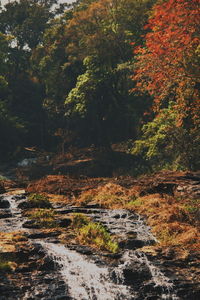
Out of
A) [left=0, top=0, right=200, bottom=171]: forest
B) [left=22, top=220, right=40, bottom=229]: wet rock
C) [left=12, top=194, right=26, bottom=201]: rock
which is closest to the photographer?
[left=22, top=220, right=40, bottom=229]: wet rock

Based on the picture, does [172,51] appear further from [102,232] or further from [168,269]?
[168,269]

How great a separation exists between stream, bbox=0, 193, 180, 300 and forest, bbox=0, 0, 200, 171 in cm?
1256

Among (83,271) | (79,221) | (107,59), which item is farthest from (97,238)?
(107,59)

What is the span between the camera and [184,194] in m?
17.7

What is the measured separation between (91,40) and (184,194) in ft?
71.7

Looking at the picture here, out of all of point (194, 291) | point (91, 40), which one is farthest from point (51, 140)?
point (194, 291)

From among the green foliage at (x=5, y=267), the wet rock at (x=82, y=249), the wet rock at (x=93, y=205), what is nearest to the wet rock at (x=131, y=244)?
the wet rock at (x=82, y=249)

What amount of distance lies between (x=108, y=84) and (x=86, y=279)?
101 feet

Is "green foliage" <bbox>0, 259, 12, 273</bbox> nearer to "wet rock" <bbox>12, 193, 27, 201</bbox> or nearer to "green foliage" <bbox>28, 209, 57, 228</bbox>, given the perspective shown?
"green foliage" <bbox>28, 209, 57, 228</bbox>

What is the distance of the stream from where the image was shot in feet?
28.5

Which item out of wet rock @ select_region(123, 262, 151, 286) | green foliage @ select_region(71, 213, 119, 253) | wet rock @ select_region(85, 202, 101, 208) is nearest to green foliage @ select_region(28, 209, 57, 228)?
green foliage @ select_region(71, 213, 119, 253)

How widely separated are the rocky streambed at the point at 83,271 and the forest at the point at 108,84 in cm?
1237

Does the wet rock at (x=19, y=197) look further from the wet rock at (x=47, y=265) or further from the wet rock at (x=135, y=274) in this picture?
the wet rock at (x=135, y=274)

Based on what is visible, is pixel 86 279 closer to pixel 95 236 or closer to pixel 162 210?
pixel 95 236
